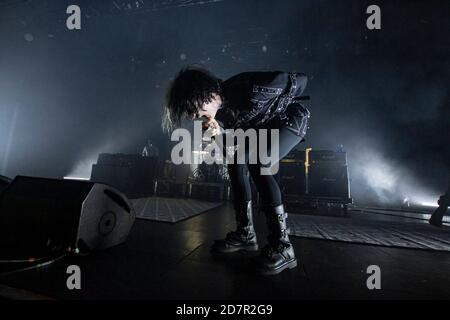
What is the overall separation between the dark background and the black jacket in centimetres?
533

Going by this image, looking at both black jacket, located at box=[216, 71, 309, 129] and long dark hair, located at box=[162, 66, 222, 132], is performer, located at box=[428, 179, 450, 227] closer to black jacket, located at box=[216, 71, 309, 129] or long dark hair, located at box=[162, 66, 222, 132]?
black jacket, located at box=[216, 71, 309, 129]

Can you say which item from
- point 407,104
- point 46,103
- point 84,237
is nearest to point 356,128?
point 407,104

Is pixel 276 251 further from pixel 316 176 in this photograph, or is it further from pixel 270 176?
pixel 316 176

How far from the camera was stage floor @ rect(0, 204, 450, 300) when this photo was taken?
87 centimetres

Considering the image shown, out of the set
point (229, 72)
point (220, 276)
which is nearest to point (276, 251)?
point (220, 276)

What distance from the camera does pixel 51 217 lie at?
1.21 m

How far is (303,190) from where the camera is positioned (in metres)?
4.50

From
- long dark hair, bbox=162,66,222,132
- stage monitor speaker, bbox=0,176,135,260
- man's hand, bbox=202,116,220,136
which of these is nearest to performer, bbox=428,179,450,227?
man's hand, bbox=202,116,220,136

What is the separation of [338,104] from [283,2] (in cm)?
317

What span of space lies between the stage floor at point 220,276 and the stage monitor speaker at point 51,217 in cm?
12

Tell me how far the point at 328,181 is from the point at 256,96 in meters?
3.73

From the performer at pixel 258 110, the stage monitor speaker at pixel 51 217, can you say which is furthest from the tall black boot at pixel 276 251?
the stage monitor speaker at pixel 51 217

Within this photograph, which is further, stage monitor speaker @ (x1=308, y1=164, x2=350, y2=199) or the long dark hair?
stage monitor speaker @ (x1=308, y1=164, x2=350, y2=199)
